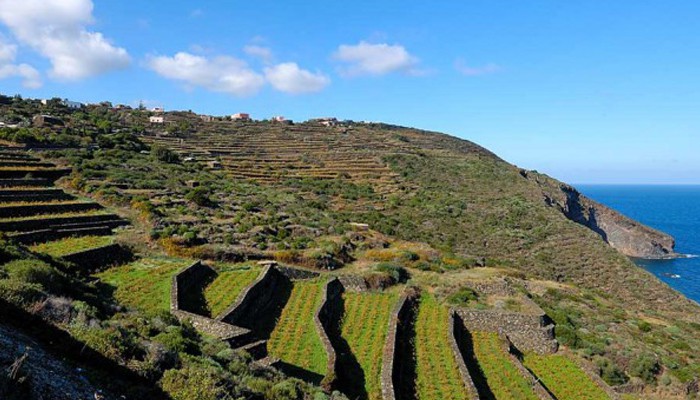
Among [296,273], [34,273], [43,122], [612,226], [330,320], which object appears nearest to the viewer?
[34,273]

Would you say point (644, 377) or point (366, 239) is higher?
point (366, 239)

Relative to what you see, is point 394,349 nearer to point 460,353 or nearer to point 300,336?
point 460,353

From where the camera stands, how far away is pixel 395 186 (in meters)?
74.8

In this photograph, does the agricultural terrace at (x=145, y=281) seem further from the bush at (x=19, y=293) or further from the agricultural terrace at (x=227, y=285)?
the bush at (x=19, y=293)

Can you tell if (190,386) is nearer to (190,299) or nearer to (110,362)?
(110,362)

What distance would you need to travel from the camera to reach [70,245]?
2364cm

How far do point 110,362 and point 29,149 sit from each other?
45.2m

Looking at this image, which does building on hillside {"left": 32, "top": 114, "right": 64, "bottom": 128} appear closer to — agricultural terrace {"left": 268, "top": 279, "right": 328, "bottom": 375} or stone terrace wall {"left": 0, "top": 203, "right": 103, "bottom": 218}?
stone terrace wall {"left": 0, "top": 203, "right": 103, "bottom": 218}

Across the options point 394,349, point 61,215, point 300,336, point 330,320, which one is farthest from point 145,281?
point 394,349

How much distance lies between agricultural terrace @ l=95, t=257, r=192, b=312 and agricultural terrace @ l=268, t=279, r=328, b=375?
16.2ft

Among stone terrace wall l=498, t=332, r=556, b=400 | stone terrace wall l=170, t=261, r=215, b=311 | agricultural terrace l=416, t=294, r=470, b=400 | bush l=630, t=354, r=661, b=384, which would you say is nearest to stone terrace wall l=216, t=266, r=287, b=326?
stone terrace wall l=170, t=261, r=215, b=311

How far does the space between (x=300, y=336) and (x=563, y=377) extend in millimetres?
13545

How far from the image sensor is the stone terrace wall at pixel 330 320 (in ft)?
53.7

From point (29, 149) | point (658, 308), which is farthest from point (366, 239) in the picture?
point (29, 149)
